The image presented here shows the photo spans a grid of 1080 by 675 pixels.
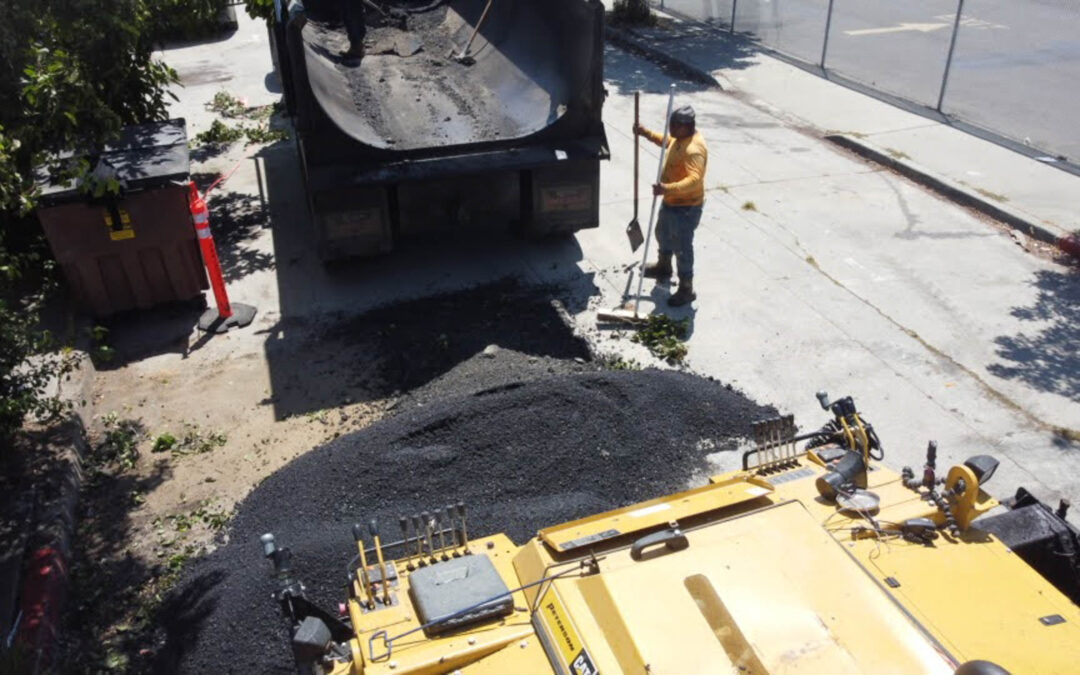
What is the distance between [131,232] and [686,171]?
4.58 m

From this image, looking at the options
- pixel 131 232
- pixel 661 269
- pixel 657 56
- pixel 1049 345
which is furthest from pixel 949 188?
pixel 131 232

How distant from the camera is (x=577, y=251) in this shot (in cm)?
856

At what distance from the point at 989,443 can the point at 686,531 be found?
365 centimetres

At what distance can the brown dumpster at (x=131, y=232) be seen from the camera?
22.9 feet

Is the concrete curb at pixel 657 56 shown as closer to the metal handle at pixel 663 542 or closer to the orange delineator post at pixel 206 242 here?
the orange delineator post at pixel 206 242

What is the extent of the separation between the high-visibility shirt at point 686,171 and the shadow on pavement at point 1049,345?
2.65 meters

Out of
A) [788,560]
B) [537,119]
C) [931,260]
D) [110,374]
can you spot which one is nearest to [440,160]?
[537,119]

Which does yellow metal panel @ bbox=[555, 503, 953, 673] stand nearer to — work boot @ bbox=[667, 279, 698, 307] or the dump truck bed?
work boot @ bbox=[667, 279, 698, 307]

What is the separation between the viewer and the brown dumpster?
698cm

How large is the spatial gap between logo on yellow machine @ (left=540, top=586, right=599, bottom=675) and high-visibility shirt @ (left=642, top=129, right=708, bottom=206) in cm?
490

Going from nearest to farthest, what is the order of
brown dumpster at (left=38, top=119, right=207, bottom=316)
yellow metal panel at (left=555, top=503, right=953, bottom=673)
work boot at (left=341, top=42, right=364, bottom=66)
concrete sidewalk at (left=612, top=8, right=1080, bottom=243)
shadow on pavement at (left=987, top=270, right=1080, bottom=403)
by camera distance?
yellow metal panel at (left=555, top=503, right=953, bottom=673)
shadow on pavement at (left=987, top=270, right=1080, bottom=403)
brown dumpster at (left=38, top=119, right=207, bottom=316)
concrete sidewalk at (left=612, top=8, right=1080, bottom=243)
work boot at (left=341, top=42, right=364, bottom=66)

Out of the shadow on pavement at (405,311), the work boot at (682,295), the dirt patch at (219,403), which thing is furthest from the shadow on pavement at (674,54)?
the dirt patch at (219,403)

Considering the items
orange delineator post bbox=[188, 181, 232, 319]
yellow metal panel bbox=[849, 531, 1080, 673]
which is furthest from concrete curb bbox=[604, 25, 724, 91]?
yellow metal panel bbox=[849, 531, 1080, 673]

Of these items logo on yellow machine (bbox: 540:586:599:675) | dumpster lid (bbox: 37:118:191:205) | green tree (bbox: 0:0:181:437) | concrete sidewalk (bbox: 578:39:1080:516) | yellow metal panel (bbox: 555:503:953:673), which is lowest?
concrete sidewalk (bbox: 578:39:1080:516)
